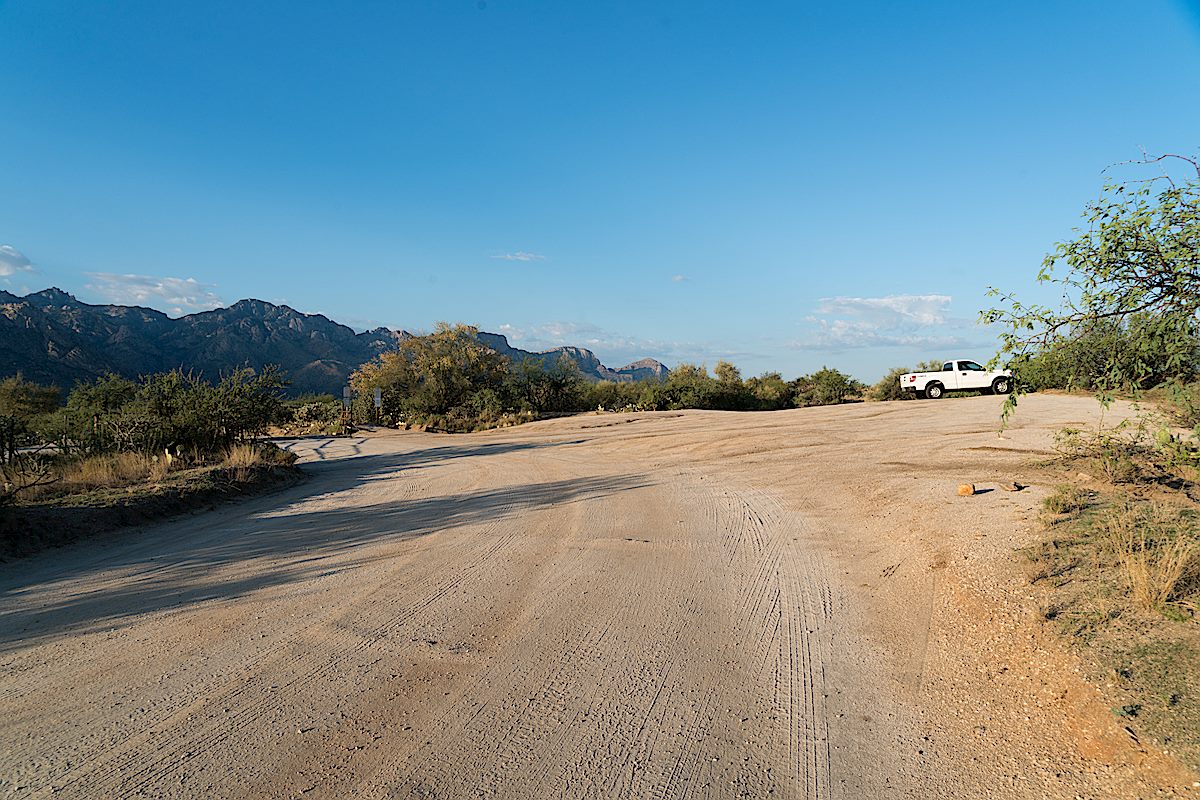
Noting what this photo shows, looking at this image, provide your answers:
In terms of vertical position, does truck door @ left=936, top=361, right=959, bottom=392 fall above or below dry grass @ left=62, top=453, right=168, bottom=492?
above

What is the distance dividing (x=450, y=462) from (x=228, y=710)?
13880 mm

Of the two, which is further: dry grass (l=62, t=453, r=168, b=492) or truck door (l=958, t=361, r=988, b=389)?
truck door (l=958, t=361, r=988, b=389)

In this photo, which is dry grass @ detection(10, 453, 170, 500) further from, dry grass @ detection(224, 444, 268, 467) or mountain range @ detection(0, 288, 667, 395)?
mountain range @ detection(0, 288, 667, 395)

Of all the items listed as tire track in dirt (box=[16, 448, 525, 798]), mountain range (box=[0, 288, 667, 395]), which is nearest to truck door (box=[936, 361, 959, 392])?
mountain range (box=[0, 288, 667, 395])

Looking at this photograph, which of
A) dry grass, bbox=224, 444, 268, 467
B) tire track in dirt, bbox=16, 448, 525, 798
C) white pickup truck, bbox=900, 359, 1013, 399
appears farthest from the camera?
white pickup truck, bbox=900, 359, 1013, 399

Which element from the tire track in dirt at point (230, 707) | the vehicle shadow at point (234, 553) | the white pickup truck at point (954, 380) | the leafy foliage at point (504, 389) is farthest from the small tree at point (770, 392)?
the tire track in dirt at point (230, 707)

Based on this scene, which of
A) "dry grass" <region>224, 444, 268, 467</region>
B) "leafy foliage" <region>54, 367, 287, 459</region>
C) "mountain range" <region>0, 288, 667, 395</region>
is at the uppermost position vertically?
"mountain range" <region>0, 288, 667, 395</region>

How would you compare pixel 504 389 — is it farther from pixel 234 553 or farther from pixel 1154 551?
pixel 1154 551

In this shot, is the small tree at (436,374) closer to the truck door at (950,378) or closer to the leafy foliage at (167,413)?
the leafy foliage at (167,413)

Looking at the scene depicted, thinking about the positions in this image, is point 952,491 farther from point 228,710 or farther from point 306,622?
point 228,710

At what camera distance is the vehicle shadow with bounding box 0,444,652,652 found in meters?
5.80

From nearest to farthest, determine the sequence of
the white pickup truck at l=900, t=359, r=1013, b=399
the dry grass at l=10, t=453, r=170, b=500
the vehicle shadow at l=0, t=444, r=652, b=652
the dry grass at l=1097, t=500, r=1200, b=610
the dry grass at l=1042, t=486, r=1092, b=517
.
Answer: the dry grass at l=1097, t=500, r=1200, b=610, the vehicle shadow at l=0, t=444, r=652, b=652, the dry grass at l=1042, t=486, r=1092, b=517, the dry grass at l=10, t=453, r=170, b=500, the white pickup truck at l=900, t=359, r=1013, b=399

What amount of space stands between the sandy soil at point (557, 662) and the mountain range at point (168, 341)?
153 feet

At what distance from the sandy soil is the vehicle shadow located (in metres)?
0.06
